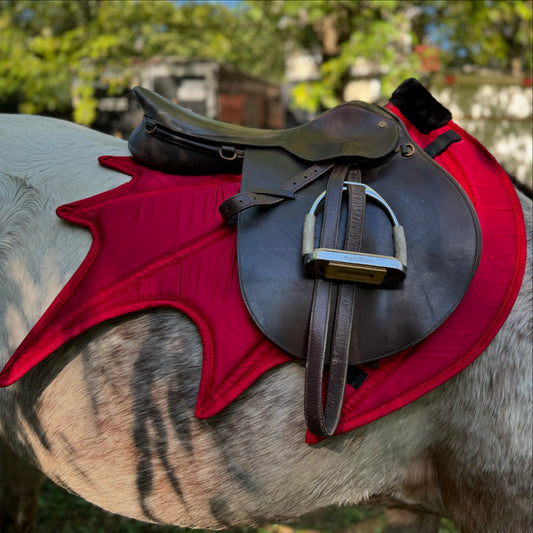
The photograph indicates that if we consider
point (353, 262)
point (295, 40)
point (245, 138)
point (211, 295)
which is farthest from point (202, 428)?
point (295, 40)

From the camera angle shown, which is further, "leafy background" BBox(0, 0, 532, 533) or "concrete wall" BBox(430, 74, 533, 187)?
"concrete wall" BBox(430, 74, 533, 187)

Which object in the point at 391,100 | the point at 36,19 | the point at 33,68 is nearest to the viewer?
the point at 391,100

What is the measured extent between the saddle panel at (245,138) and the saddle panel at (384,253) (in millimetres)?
98

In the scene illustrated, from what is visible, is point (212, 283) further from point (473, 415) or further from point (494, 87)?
point (494, 87)

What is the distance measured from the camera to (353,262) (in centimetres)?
107

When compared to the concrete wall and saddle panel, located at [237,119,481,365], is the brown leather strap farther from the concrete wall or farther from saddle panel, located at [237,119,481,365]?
the concrete wall

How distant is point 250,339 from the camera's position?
3.70 ft

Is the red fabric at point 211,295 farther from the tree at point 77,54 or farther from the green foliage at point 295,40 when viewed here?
the tree at point 77,54

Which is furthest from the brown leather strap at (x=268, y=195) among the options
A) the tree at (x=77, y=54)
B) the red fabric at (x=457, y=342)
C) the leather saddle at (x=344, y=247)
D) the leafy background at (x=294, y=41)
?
the tree at (x=77, y=54)

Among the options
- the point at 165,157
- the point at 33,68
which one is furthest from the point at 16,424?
the point at 33,68

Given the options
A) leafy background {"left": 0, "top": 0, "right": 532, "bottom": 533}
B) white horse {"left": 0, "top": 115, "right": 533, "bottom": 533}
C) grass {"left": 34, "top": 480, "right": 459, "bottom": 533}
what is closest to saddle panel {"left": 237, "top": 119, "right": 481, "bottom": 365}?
white horse {"left": 0, "top": 115, "right": 533, "bottom": 533}

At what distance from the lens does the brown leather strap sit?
3.73 feet

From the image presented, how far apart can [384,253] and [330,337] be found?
0.21 m

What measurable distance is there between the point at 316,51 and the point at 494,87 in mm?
2336
